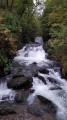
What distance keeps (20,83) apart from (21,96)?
791mm

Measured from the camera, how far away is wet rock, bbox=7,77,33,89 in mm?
6473

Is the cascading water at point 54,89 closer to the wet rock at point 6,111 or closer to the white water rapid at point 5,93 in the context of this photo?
the white water rapid at point 5,93

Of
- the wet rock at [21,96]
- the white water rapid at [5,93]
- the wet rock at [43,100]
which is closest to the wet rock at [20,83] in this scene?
the white water rapid at [5,93]

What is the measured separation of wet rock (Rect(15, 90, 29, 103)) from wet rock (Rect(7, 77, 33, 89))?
380mm

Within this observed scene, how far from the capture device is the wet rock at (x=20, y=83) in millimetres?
6473

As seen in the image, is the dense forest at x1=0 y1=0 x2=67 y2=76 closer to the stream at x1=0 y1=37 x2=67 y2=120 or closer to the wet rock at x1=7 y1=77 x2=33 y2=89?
the stream at x1=0 y1=37 x2=67 y2=120

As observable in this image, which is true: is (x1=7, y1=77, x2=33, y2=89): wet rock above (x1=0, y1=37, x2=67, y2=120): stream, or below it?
above

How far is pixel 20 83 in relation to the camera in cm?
647

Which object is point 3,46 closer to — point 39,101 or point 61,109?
point 39,101

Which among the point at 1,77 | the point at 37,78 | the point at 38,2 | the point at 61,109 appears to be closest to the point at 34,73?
the point at 37,78

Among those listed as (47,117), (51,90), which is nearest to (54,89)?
(51,90)

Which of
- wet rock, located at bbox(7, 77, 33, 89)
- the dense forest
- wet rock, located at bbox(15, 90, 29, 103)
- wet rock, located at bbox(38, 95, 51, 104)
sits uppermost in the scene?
the dense forest

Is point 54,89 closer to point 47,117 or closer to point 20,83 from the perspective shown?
point 20,83

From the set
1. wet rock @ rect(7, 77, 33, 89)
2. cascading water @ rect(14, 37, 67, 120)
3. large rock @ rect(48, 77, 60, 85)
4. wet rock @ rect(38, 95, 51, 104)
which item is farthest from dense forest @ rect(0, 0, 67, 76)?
wet rock @ rect(38, 95, 51, 104)
